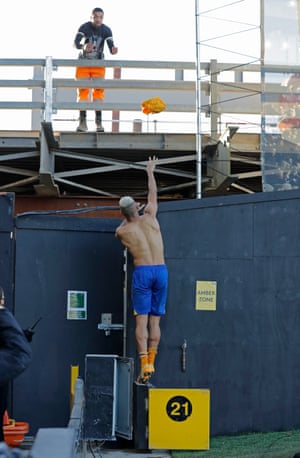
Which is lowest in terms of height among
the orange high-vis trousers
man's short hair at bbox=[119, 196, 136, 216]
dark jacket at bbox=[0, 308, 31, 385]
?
dark jacket at bbox=[0, 308, 31, 385]

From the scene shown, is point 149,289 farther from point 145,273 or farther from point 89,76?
point 89,76

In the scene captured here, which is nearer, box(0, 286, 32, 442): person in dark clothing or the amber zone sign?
box(0, 286, 32, 442): person in dark clothing

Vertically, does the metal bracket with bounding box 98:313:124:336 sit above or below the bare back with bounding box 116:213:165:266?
below

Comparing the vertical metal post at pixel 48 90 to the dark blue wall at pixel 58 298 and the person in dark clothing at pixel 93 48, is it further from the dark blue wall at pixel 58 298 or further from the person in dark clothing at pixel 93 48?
the dark blue wall at pixel 58 298

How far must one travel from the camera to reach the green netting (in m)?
9.29

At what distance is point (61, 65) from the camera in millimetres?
14180

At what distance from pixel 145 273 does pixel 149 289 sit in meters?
0.20

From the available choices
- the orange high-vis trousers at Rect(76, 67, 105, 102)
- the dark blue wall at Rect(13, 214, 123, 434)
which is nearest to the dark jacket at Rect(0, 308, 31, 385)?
the dark blue wall at Rect(13, 214, 123, 434)

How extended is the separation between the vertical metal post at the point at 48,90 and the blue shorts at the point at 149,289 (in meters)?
4.18

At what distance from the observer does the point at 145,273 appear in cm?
1052

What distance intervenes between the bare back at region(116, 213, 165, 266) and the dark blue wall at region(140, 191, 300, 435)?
16.0 inches

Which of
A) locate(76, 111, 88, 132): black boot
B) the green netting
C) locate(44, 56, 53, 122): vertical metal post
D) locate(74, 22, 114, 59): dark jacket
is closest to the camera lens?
the green netting

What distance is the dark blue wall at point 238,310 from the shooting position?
10.9 m

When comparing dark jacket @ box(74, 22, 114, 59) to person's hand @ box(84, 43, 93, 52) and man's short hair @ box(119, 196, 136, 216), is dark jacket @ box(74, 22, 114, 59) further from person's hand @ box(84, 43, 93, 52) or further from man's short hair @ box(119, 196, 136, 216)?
man's short hair @ box(119, 196, 136, 216)
